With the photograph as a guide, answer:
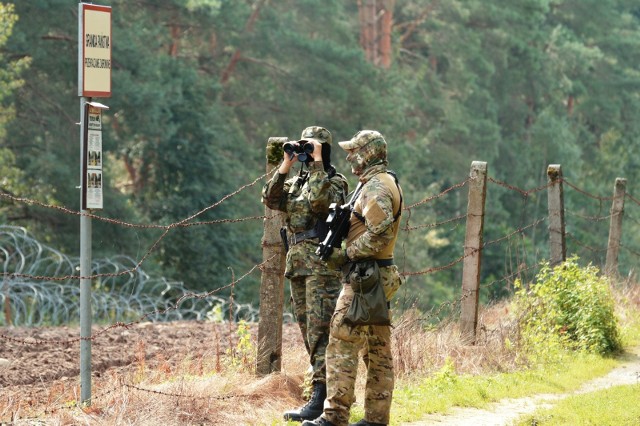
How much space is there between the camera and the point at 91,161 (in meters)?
7.57

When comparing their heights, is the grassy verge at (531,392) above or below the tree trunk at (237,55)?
below

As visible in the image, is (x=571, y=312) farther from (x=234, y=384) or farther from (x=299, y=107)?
(x=299, y=107)

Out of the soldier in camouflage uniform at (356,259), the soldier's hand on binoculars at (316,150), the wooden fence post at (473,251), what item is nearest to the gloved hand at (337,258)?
the soldier in camouflage uniform at (356,259)

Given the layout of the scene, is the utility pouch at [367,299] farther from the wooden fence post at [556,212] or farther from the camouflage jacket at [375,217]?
the wooden fence post at [556,212]

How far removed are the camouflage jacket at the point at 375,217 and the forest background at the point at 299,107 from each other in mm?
12859

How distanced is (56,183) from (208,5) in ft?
26.1

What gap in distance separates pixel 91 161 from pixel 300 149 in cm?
136

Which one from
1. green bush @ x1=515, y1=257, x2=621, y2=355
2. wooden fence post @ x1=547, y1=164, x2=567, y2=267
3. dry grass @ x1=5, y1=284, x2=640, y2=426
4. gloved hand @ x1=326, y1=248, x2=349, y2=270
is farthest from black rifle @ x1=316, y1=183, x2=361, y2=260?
wooden fence post @ x1=547, y1=164, x2=567, y2=267

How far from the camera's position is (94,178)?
7570mm

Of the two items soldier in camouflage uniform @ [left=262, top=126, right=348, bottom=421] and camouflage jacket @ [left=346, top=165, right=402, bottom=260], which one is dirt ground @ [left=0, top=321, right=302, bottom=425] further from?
camouflage jacket @ [left=346, top=165, right=402, bottom=260]

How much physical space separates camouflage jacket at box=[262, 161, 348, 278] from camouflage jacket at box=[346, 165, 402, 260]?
483 millimetres

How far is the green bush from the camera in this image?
11555mm

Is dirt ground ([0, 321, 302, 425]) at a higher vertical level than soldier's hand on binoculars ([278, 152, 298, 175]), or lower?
lower

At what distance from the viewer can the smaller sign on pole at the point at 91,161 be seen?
7539mm
